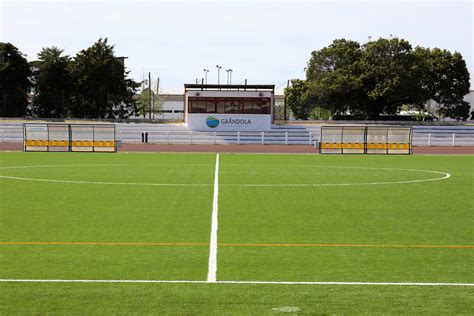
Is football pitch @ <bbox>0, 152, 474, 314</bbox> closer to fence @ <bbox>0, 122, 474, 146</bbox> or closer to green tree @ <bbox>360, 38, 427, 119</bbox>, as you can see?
fence @ <bbox>0, 122, 474, 146</bbox>

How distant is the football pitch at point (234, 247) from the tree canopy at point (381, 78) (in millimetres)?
66582

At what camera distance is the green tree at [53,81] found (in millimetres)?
94812

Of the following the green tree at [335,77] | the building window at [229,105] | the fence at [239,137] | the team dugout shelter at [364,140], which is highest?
the green tree at [335,77]

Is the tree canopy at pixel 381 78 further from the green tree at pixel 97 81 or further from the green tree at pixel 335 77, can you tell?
the green tree at pixel 97 81

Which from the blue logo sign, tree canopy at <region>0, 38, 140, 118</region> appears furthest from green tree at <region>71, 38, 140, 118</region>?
the blue logo sign

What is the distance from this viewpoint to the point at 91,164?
111ft

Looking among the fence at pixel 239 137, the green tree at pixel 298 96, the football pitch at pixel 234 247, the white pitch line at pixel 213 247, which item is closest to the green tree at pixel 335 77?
the green tree at pixel 298 96

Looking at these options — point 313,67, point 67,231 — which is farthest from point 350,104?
point 67,231

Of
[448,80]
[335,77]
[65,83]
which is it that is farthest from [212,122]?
[448,80]

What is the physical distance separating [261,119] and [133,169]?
133 ft

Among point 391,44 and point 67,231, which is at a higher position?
point 391,44

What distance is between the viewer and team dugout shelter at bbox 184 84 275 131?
69750 mm

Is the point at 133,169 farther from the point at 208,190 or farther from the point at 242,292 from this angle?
the point at 242,292

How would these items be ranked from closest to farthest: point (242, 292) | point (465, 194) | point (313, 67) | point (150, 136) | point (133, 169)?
point (242, 292), point (465, 194), point (133, 169), point (150, 136), point (313, 67)
